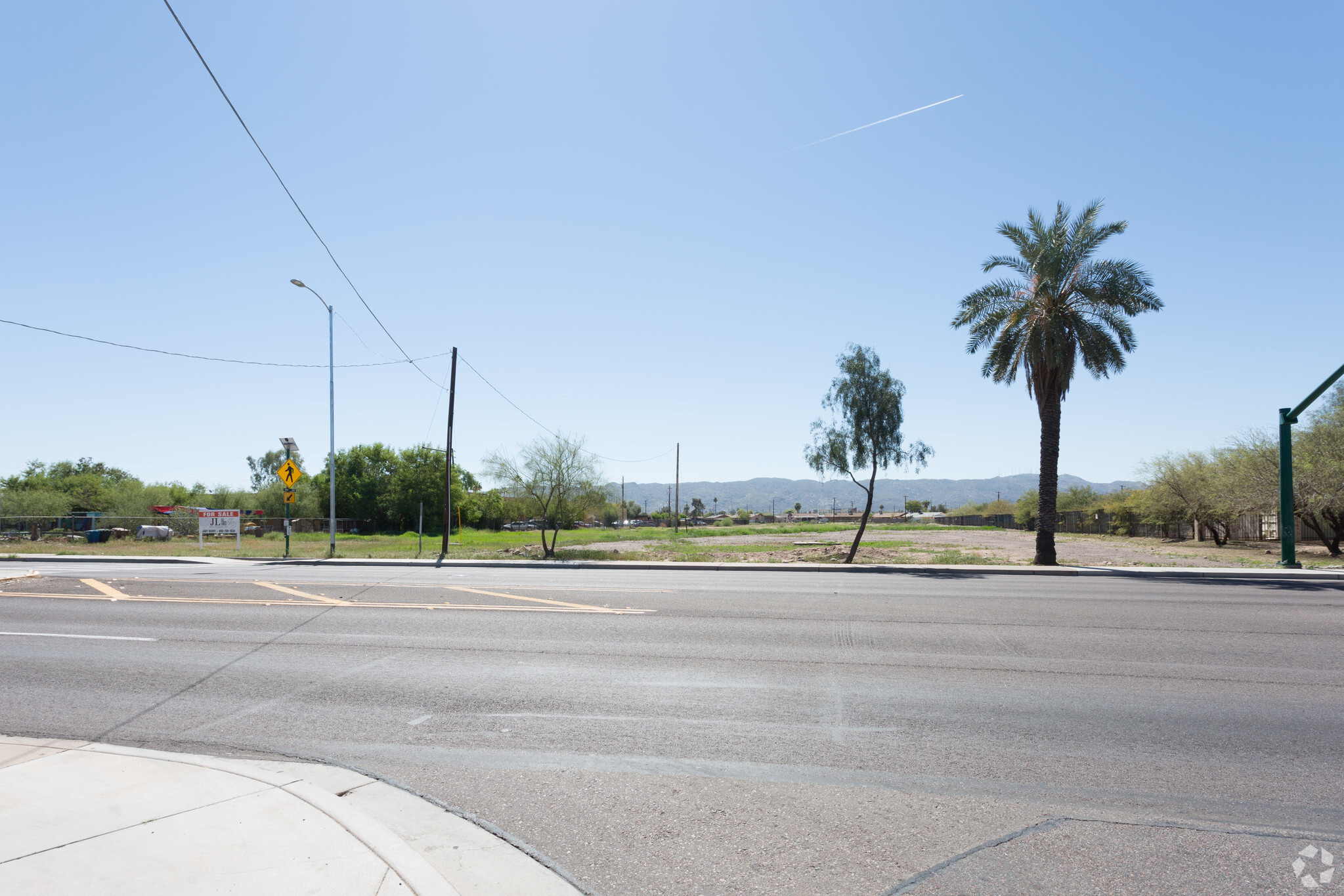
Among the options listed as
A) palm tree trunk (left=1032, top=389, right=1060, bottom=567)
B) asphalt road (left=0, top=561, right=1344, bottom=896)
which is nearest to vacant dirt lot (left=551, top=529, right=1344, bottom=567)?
palm tree trunk (left=1032, top=389, right=1060, bottom=567)

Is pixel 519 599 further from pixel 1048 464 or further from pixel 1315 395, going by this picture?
pixel 1315 395

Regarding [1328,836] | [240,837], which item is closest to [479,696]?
[240,837]

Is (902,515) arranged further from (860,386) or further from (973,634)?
(973,634)

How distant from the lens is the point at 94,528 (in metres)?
39.9

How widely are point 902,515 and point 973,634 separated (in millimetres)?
134586

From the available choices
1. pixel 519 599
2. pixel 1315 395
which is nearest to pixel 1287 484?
pixel 1315 395

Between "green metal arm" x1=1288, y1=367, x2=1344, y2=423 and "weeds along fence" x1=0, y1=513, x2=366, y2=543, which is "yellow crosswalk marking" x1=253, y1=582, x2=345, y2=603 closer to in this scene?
"weeds along fence" x1=0, y1=513, x2=366, y2=543

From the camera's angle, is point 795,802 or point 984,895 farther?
point 795,802

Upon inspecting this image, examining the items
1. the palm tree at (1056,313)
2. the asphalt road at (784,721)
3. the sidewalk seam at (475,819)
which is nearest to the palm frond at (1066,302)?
the palm tree at (1056,313)

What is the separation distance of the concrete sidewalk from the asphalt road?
34cm

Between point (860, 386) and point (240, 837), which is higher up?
point (860, 386)

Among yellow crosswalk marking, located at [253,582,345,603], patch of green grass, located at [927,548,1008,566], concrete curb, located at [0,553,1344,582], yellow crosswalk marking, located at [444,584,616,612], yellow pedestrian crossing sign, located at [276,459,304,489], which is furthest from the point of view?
yellow pedestrian crossing sign, located at [276,459,304,489]

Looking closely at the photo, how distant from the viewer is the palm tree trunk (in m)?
23.4

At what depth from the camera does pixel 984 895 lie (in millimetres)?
3457
